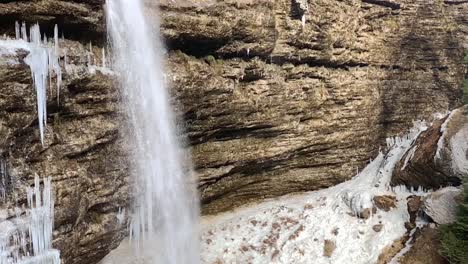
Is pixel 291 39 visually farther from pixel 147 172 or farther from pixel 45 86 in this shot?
pixel 45 86

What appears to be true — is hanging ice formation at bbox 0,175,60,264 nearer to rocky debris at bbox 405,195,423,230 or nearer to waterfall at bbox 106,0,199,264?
waterfall at bbox 106,0,199,264

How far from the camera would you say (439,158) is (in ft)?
36.5

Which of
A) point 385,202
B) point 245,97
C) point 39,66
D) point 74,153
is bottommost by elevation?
point 385,202

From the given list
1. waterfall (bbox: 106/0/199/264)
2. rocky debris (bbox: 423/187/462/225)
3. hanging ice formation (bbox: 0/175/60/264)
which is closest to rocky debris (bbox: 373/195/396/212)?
rocky debris (bbox: 423/187/462/225)

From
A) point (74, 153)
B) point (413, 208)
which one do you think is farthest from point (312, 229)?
point (74, 153)

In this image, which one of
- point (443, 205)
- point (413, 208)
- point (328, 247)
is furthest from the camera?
point (328, 247)

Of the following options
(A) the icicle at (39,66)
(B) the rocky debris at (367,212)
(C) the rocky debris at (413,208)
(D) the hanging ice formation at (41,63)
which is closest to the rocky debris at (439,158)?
(C) the rocky debris at (413,208)

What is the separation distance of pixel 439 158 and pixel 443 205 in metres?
1.29

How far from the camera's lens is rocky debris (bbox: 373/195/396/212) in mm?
11587

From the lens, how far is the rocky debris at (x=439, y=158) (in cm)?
1080

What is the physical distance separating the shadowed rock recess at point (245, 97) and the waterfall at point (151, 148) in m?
0.34

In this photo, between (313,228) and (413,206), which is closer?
(413,206)

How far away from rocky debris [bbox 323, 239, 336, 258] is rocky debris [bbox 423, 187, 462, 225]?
7.64 feet

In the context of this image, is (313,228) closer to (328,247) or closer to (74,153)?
(328,247)
